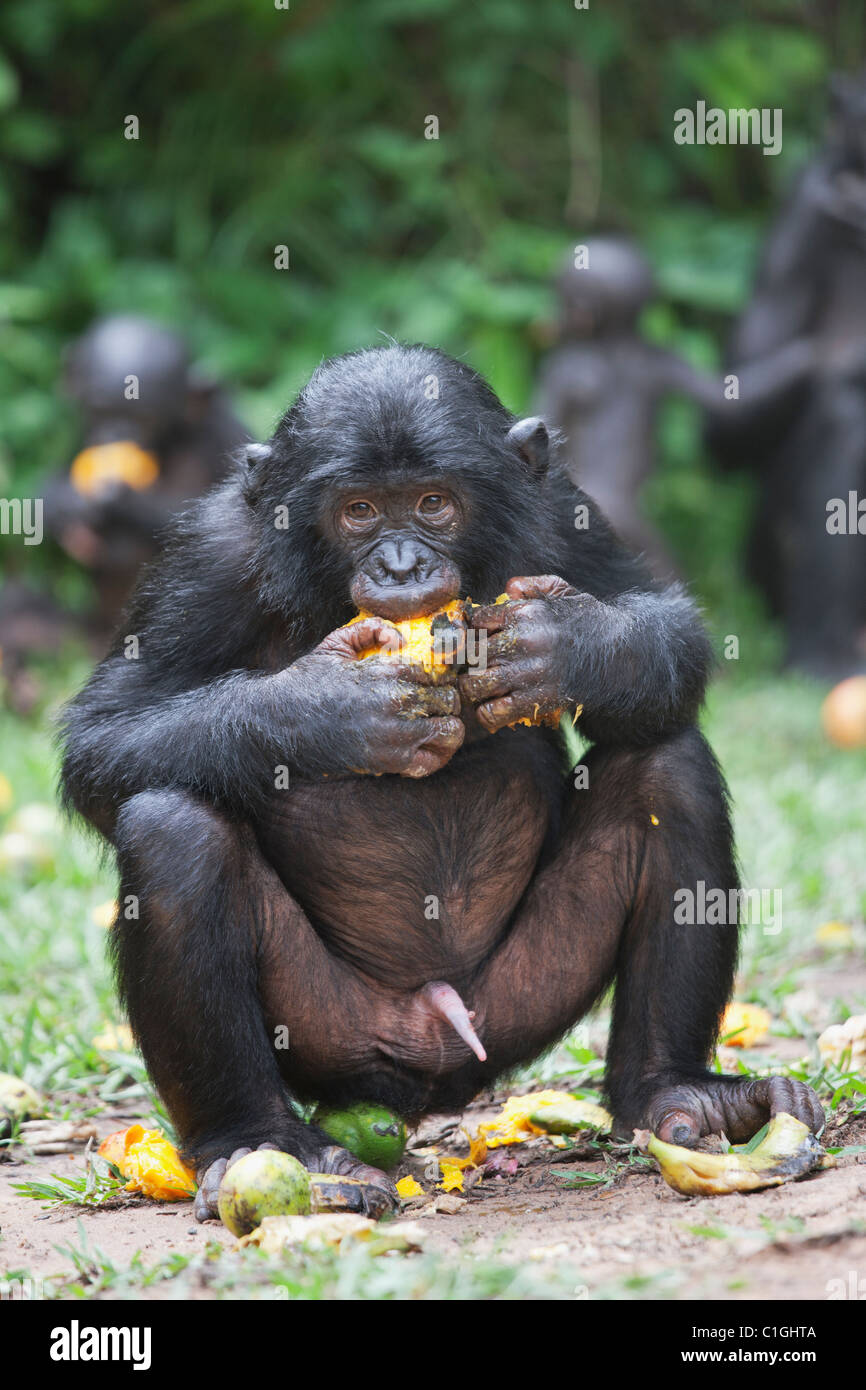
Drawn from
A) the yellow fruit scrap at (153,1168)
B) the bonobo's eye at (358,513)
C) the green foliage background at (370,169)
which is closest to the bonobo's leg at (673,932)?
the bonobo's eye at (358,513)

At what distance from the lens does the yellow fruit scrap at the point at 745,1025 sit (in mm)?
5719

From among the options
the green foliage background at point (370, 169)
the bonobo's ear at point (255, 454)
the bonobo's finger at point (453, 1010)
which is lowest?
the bonobo's finger at point (453, 1010)

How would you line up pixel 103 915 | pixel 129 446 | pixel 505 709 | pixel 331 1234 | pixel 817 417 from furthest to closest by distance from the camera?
1. pixel 817 417
2. pixel 129 446
3. pixel 103 915
4. pixel 505 709
5. pixel 331 1234

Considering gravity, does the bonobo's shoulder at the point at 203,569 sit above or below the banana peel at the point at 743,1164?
above

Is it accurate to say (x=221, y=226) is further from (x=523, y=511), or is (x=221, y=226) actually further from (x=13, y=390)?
(x=523, y=511)

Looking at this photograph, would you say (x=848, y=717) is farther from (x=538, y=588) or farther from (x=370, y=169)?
(x=370, y=169)

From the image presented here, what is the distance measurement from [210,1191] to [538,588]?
1852mm

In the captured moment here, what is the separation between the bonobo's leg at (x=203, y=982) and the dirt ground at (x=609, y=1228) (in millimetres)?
274

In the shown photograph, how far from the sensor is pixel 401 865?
4742 millimetres

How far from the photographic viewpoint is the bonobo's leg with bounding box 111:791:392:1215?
429 centimetres

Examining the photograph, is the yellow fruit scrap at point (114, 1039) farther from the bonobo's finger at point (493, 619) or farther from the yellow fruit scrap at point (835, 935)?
the yellow fruit scrap at point (835, 935)

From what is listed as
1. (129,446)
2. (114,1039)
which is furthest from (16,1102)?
(129,446)

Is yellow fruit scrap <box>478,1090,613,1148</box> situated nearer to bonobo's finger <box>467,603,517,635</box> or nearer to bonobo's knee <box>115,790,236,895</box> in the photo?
bonobo's knee <box>115,790,236,895</box>

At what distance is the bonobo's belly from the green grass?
830mm
